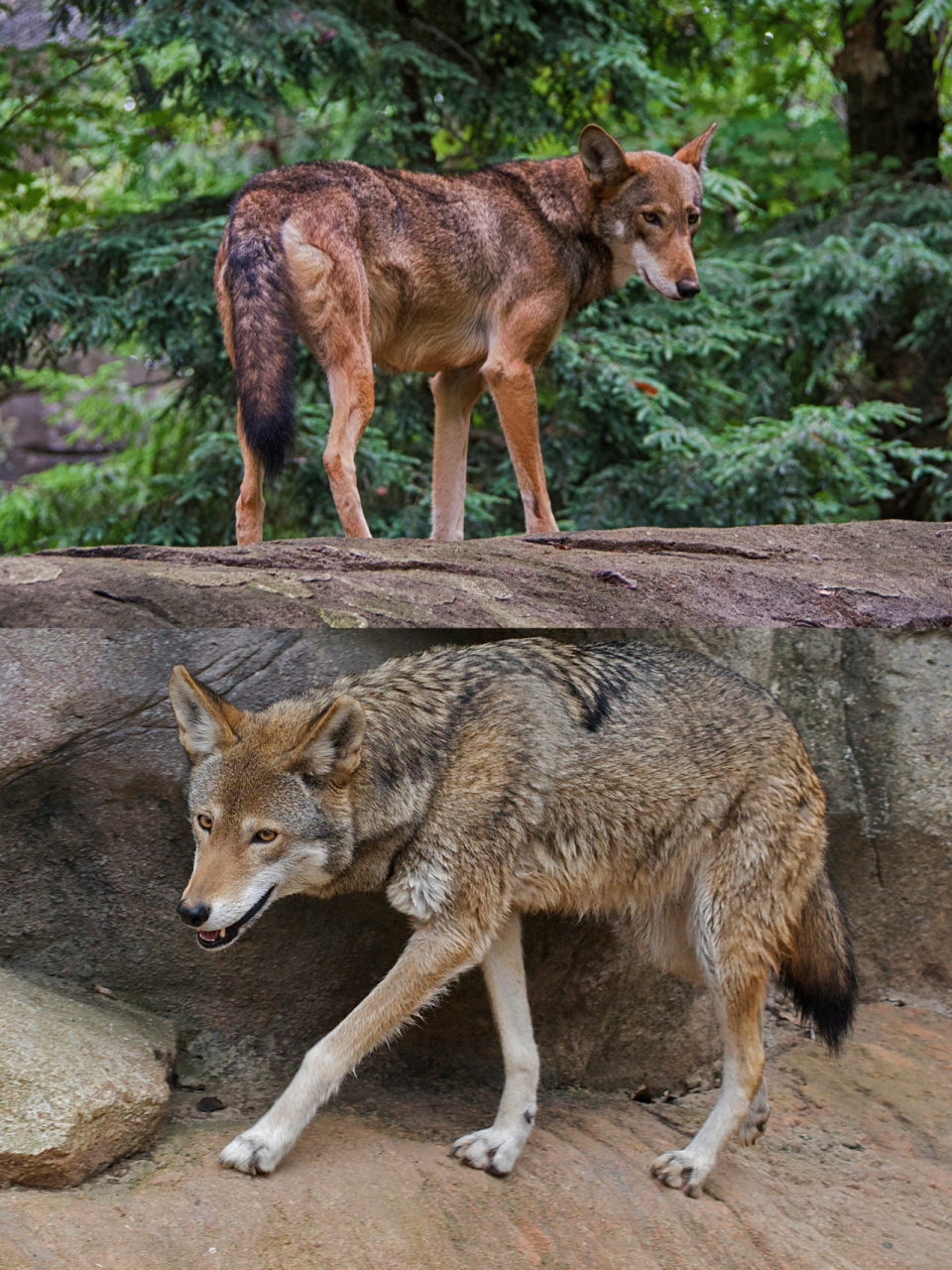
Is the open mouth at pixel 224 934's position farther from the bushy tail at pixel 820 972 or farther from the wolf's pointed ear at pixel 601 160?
the wolf's pointed ear at pixel 601 160

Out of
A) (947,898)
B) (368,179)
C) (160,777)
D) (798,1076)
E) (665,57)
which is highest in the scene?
(665,57)

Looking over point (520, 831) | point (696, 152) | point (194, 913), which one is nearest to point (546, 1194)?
point (520, 831)

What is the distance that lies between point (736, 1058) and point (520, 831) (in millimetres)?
1156

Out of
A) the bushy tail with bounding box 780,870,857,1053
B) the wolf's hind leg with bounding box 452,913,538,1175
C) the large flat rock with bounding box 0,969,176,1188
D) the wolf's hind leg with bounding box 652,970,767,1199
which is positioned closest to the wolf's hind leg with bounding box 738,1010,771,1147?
the wolf's hind leg with bounding box 652,970,767,1199

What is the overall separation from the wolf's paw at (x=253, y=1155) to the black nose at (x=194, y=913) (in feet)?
2.24

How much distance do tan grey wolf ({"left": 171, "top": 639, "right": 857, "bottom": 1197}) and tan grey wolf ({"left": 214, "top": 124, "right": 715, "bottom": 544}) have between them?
1.58 metres

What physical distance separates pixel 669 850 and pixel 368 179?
3.88m

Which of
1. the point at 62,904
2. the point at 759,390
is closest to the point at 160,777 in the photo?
the point at 62,904

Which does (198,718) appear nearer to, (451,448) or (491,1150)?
(491,1150)

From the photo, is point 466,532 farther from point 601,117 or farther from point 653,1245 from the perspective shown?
point 653,1245

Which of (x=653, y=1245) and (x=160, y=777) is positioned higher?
(x=160, y=777)

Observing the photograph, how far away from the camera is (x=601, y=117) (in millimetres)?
10055

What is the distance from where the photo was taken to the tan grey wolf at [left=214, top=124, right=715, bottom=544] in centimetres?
521

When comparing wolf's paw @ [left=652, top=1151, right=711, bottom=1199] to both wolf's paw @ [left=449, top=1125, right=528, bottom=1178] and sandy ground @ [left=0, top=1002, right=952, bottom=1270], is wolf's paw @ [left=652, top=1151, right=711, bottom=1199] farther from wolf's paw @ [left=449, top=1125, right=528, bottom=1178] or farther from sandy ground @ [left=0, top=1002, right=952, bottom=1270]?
wolf's paw @ [left=449, top=1125, right=528, bottom=1178]
